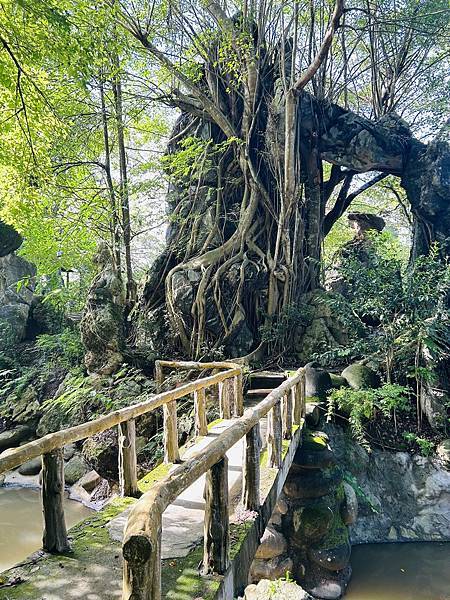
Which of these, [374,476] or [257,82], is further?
[257,82]

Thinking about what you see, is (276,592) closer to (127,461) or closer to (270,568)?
(270,568)

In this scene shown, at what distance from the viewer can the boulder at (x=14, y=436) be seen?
8.68m

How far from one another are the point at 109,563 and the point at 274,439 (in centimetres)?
185

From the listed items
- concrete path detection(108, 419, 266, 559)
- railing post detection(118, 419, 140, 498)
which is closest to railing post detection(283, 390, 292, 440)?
concrete path detection(108, 419, 266, 559)

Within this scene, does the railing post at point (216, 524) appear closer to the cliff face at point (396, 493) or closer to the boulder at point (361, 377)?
the cliff face at point (396, 493)

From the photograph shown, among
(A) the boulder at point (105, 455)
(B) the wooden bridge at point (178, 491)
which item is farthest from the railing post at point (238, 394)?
(A) the boulder at point (105, 455)

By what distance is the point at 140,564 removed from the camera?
1240 millimetres

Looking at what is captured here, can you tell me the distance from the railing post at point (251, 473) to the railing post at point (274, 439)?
91 centimetres

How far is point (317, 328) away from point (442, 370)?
2.47 m

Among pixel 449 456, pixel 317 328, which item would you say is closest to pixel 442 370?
pixel 449 456

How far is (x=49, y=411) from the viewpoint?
877cm

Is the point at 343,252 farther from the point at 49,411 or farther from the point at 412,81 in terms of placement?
the point at 49,411

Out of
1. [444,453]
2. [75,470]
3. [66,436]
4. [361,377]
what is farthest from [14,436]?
[444,453]

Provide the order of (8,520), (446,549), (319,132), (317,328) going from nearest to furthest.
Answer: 1. (446,549)
2. (8,520)
3. (317,328)
4. (319,132)
